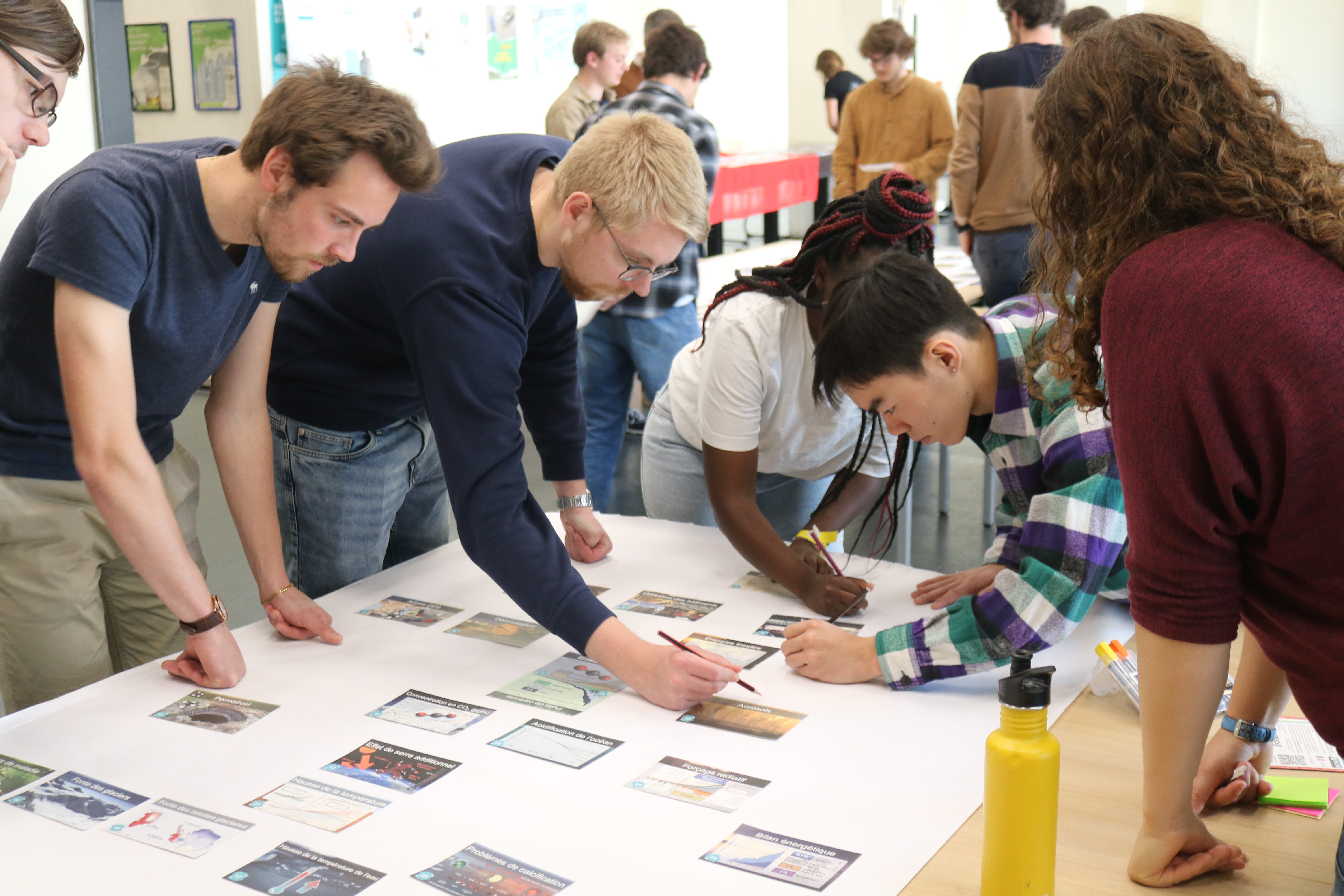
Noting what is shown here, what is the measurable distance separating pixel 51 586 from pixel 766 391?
106 cm

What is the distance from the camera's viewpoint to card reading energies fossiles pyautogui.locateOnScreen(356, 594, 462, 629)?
1.58 meters

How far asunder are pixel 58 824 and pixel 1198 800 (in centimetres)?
108

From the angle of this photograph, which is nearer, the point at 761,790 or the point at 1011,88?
the point at 761,790

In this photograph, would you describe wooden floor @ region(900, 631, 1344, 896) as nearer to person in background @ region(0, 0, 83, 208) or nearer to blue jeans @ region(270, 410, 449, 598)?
blue jeans @ region(270, 410, 449, 598)

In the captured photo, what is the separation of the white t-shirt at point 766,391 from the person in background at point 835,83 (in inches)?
255

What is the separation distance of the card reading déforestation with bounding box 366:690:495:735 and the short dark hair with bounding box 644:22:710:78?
8.74 ft

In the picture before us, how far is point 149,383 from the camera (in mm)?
1436

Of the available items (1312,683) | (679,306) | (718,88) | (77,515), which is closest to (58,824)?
(77,515)

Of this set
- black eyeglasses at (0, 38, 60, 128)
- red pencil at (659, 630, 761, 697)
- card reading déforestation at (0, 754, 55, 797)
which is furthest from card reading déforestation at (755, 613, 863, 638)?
black eyeglasses at (0, 38, 60, 128)

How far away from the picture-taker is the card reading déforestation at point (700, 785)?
109cm

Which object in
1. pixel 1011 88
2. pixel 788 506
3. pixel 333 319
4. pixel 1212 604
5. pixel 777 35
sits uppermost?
pixel 777 35

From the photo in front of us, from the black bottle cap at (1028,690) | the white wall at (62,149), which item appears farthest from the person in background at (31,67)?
the white wall at (62,149)

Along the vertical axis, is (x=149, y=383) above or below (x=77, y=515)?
above

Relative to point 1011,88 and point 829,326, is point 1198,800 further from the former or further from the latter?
point 1011,88
